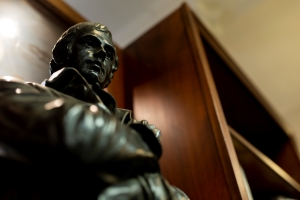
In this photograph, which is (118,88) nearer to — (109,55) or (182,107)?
(182,107)

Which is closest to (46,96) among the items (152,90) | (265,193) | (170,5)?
(152,90)

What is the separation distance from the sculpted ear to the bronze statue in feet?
0.56

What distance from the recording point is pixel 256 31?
2035 mm

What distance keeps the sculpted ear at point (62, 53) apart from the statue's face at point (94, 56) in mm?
16

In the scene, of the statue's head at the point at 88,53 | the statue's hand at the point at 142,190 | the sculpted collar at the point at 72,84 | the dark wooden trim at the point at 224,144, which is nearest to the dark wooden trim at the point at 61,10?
the dark wooden trim at the point at 224,144

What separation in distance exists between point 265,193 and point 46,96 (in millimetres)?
1278

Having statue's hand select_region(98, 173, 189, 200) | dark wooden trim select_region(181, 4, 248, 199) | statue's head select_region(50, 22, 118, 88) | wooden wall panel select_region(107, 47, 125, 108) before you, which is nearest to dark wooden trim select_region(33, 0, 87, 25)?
wooden wall panel select_region(107, 47, 125, 108)

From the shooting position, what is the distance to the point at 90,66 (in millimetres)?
587

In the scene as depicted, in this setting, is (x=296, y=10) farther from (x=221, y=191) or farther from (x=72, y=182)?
(x=72, y=182)

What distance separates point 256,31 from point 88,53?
1619 millimetres

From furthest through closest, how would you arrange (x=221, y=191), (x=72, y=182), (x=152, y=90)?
(x=152, y=90) → (x=221, y=191) → (x=72, y=182)

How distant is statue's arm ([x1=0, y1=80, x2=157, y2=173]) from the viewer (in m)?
0.39

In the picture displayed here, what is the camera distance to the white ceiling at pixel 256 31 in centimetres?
171

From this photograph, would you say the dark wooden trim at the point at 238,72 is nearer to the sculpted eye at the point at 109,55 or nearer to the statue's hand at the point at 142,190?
the sculpted eye at the point at 109,55
